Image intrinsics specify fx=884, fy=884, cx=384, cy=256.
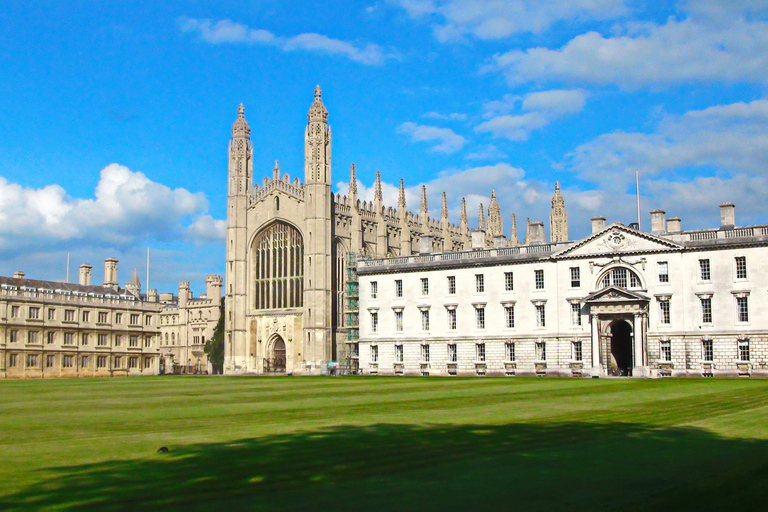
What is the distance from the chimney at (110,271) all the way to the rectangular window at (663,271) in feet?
228

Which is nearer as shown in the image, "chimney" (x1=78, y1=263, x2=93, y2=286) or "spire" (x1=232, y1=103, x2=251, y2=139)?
"spire" (x1=232, y1=103, x2=251, y2=139)

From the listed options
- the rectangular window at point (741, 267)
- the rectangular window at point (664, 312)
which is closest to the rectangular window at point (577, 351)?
the rectangular window at point (664, 312)

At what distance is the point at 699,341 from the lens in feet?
185

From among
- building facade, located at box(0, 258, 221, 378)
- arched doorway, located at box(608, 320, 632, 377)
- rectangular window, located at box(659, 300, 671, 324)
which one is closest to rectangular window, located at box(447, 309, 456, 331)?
arched doorway, located at box(608, 320, 632, 377)

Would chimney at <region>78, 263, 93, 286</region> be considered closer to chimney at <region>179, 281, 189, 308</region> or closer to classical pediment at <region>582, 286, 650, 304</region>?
chimney at <region>179, 281, 189, 308</region>

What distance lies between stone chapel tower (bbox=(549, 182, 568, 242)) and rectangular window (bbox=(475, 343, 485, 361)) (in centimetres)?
2953

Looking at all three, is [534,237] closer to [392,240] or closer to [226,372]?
[392,240]

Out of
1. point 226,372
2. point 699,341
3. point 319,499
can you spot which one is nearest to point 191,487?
point 319,499

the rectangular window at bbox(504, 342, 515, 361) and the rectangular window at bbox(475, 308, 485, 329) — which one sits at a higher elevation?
the rectangular window at bbox(475, 308, 485, 329)

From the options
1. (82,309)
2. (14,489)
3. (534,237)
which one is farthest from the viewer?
(82,309)

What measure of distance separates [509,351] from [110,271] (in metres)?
60.1

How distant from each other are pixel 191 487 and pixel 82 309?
7721 centimetres

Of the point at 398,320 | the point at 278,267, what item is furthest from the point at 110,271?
the point at 398,320

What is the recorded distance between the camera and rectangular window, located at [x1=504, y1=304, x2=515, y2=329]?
63.8 meters
